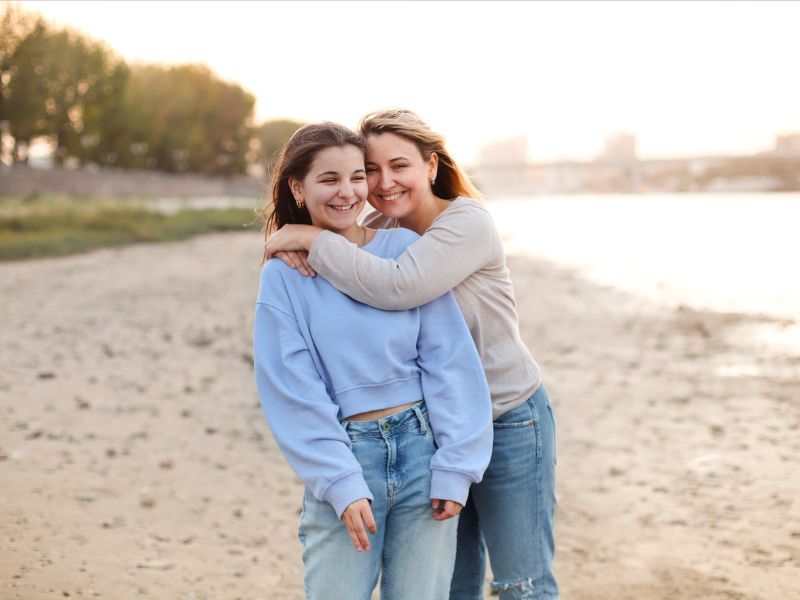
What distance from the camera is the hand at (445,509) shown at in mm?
2611

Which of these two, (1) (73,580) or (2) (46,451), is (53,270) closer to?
(2) (46,451)

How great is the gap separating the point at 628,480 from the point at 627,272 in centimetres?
1622

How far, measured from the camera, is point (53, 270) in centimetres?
1825

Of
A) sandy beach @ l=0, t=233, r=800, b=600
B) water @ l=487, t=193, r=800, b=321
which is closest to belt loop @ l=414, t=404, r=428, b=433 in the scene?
sandy beach @ l=0, t=233, r=800, b=600

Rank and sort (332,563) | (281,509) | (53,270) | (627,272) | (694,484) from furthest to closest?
(627,272)
(53,270)
(694,484)
(281,509)
(332,563)

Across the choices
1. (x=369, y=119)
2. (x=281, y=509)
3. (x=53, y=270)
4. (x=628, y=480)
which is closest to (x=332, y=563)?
(x=369, y=119)

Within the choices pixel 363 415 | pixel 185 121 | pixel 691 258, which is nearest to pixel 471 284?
pixel 363 415

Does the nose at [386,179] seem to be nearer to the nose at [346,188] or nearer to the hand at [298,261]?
the nose at [346,188]

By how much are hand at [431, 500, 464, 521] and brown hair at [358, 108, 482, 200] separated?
1.14m

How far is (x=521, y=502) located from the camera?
10.1 feet

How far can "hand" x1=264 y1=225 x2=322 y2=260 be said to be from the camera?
9.11 ft

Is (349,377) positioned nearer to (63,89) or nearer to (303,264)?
(303,264)

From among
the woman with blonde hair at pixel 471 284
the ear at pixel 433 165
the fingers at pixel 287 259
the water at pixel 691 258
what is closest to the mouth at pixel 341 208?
the woman with blonde hair at pixel 471 284

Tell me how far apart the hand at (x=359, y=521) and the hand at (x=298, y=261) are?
74 cm
